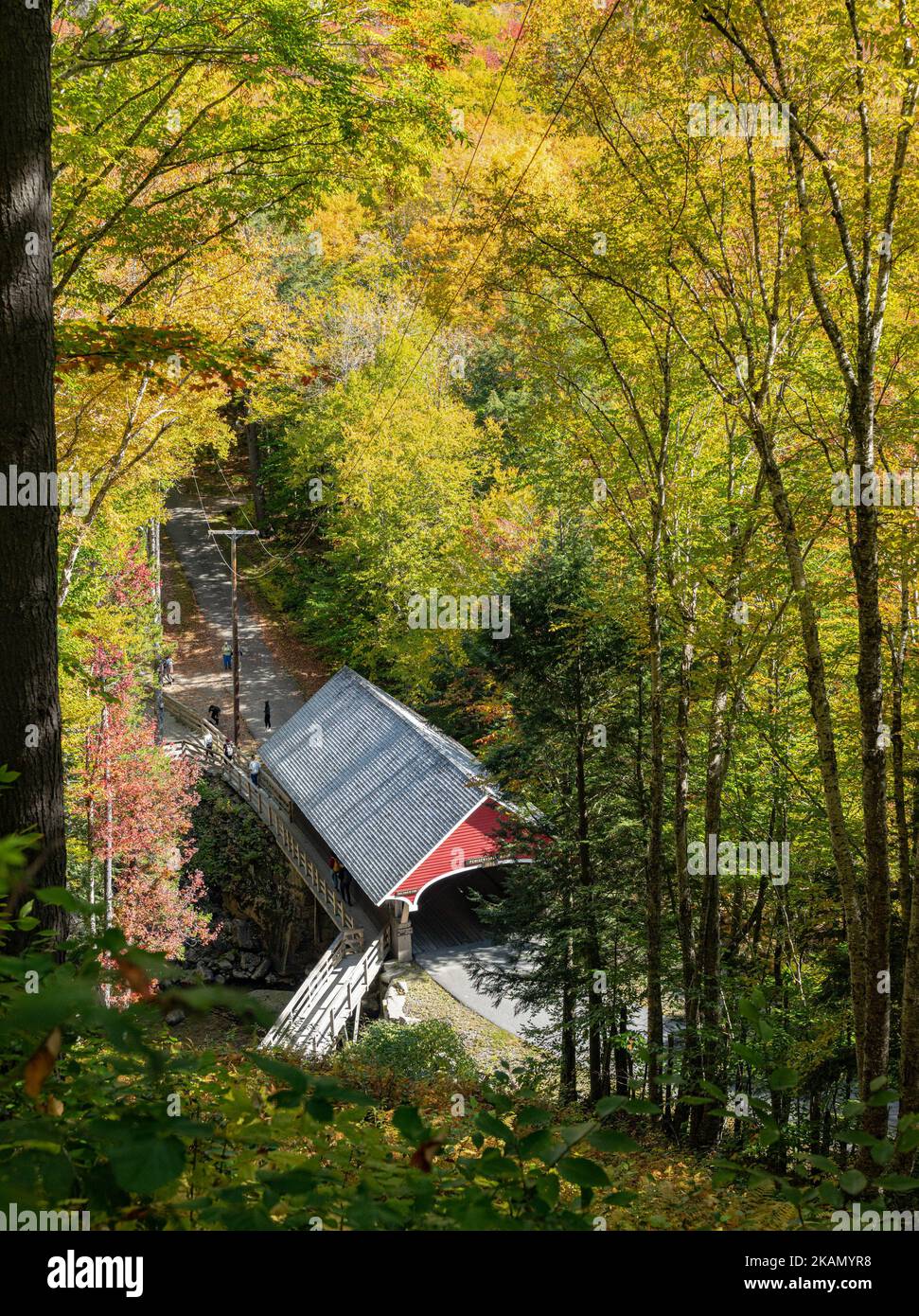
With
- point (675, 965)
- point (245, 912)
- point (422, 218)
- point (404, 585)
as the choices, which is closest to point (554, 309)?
point (675, 965)

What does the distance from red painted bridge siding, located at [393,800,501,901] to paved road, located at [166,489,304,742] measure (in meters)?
13.1

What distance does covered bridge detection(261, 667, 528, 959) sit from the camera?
18.5 meters

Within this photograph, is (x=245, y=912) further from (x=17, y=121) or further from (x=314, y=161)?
(x=17, y=121)

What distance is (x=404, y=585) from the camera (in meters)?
25.9

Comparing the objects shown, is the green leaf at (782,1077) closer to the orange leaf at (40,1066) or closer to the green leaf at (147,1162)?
the green leaf at (147,1162)

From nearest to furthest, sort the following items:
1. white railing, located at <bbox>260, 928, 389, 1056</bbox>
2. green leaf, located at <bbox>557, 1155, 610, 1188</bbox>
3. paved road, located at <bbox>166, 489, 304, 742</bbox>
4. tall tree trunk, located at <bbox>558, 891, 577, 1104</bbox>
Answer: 1. green leaf, located at <bbox>557, 1155, 610, 1188</bbox>
2. tall tree trunk, located at <bbox>558, 891, 577, 1104</bbox>
3. white railing, located at <bbox>260, 928, 389, 1056</bbox>
4. paved road, located at <bbox>166, 489, 304, 742</bbox>

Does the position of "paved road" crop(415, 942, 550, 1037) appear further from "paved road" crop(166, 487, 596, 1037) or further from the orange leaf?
the orange leaf

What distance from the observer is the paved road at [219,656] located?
31953mm
